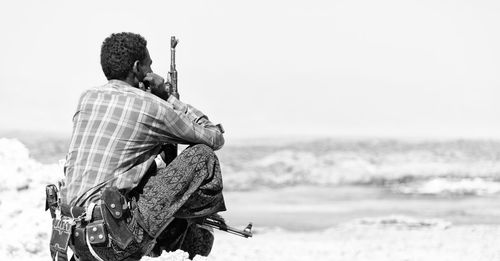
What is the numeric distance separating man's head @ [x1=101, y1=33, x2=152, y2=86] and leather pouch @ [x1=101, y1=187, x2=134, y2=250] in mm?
532

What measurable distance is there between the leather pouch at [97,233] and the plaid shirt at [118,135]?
0.11m

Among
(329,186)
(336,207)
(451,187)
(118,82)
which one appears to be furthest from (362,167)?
(118,82)

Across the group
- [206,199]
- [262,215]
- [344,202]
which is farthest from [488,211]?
[206,199]

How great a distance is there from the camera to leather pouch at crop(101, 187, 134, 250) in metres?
4.09

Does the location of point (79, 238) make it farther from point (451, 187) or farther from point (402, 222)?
point (451, 187)

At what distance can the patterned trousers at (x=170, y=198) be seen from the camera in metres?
4.21

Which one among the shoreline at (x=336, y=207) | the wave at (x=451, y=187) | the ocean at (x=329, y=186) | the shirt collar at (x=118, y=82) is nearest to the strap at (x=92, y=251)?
the shirt collar at (x=118, y=82)

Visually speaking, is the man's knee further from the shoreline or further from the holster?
the shoreline

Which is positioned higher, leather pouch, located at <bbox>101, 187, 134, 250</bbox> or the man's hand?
the man's hand

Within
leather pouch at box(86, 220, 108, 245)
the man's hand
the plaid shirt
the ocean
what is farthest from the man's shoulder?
the ocean

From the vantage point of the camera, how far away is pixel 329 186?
1215cm

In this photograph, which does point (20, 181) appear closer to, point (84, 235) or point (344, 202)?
point (84, 235)

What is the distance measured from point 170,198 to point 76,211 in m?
0.40

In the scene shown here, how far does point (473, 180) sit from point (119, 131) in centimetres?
885
